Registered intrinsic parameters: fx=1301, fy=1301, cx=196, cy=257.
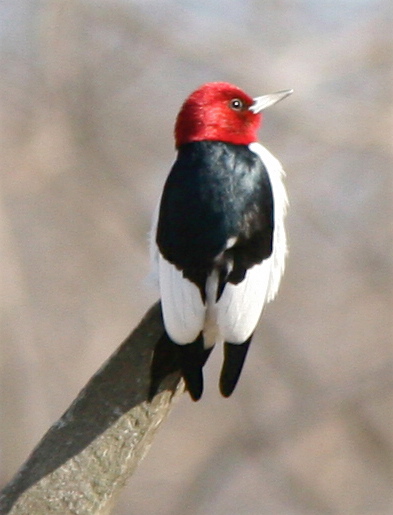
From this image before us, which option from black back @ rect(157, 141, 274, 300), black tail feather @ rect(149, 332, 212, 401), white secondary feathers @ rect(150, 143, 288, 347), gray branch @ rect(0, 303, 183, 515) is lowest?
gray branch @ rect(0, 303, 183, 515)

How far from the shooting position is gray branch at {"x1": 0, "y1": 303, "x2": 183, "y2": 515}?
127 inches

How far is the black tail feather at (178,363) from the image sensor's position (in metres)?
3.41

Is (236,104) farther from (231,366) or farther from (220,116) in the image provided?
(231,366)

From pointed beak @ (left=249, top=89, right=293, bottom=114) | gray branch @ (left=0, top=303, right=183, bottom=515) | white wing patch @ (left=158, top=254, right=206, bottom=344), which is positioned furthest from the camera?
pointed beak @ (left=249, top=89, right=293, bottom=114)

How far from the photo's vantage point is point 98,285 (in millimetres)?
6867

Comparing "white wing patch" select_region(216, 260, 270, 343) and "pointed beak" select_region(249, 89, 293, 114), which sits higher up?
"pointed beak" select_region(249, 89, 293, 114)

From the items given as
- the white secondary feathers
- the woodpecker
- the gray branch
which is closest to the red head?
the woodpecker

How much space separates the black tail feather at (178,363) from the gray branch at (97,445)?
23 millimetres

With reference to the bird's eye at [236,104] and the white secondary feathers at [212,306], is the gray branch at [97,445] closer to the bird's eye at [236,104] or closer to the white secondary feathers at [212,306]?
the white secondary feathers at [212,306]

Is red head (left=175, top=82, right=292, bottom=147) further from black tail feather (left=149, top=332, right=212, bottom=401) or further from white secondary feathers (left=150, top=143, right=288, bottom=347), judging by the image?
black tail feather (left=149, top=332, right=212, bottom=401)

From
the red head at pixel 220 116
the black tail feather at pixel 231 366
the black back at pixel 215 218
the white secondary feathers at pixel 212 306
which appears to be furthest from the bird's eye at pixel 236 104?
the black tail feather at pixel 231 366

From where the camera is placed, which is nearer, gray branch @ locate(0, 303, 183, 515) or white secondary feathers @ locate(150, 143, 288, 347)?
gray branch @ locate(0, 303, 183, 515)

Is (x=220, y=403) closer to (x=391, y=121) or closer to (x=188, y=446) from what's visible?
(x=188, y=446)

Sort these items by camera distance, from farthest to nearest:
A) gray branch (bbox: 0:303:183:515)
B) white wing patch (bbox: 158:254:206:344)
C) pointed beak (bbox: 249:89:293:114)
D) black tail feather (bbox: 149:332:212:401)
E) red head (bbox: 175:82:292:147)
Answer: pointed beak (bbox: 249:89:293:114)
red head (bbox: 175:82:292:147)
white wing patch (bbox: 158:254:206:344)
black tail feather (bbox: 149:332:212:401)
gray branch (bbox: 0:303:183:515)
